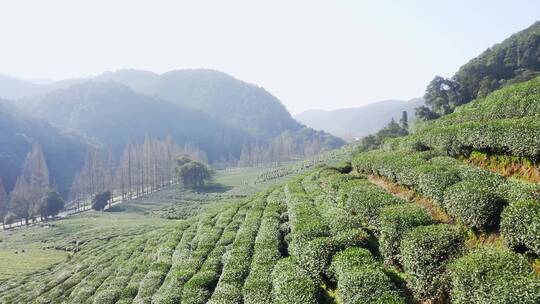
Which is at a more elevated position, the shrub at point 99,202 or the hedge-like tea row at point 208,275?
the hedge-like tea row at point 208,275

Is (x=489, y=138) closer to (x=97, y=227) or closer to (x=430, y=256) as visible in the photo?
(x=430, y=256)

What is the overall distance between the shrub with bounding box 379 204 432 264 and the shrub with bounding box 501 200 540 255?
3.70 m

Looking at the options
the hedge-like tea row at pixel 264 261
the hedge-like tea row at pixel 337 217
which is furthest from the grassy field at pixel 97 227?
the hedge-like tea row at pixel 337 217

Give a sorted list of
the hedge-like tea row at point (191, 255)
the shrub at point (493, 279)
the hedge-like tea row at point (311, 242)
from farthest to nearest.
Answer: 1. the hedge-like tea row at point (191, 255)
2. the hedge-like tea row at point (311, 242)
3. the shrub at point (493, 279)

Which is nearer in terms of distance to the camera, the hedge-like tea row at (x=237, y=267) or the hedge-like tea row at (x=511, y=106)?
the hedge-like tea row at (x=237, y=267)

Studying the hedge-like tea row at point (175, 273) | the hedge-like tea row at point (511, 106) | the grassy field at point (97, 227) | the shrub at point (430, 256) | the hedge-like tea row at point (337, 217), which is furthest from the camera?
the grassy field at point (97, 227)

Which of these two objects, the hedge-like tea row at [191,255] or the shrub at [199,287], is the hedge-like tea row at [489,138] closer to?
the shrub at [199,287]

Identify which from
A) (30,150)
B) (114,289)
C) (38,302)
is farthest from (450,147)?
(30,150)

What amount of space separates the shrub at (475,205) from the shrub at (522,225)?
3.46 feet

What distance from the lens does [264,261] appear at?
2273 centimetres

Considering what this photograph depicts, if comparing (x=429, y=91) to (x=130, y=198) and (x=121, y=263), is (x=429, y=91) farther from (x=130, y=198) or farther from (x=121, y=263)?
(x=130, y=198)

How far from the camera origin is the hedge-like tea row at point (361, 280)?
13.6 metres

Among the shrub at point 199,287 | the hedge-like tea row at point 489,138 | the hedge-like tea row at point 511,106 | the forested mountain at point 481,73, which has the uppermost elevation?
the forested mountain at point 481,73

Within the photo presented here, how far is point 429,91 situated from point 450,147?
2374 inches
